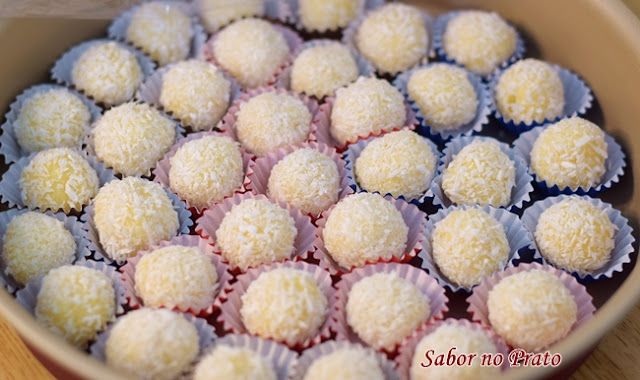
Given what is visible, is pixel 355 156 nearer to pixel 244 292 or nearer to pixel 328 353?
pixel 244 292

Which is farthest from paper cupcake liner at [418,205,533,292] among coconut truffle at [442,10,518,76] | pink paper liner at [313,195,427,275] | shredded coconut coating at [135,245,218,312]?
coconut truffle at [442,10,518,76]

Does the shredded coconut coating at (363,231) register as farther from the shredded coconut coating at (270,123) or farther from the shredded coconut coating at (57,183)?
the shredded coconut coating at (57,183)

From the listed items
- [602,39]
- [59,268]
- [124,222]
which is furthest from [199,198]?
[602,39]

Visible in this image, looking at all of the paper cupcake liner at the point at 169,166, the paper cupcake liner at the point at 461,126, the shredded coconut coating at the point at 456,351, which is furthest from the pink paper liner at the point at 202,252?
the paper cupcake liner at the point at 461,126

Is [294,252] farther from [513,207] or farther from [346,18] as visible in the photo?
[346,18]

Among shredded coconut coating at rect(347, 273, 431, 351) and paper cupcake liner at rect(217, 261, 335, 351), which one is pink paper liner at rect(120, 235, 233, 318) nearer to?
paper cupcake liner at rect(217, 261, 335, 351)

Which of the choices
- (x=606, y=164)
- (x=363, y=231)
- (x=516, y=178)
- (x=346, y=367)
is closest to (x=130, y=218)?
(x=363, y=231)
